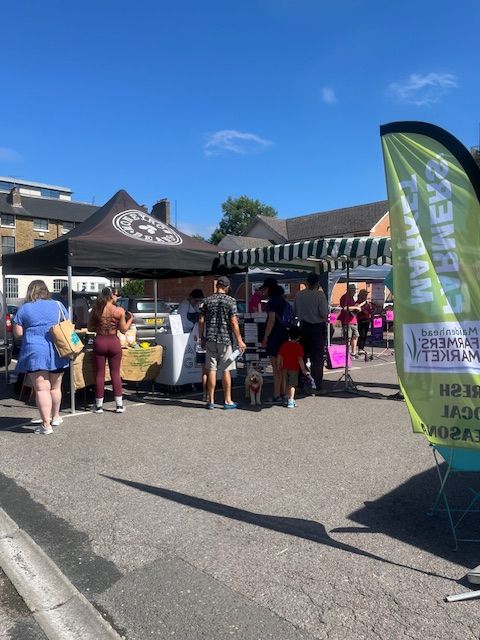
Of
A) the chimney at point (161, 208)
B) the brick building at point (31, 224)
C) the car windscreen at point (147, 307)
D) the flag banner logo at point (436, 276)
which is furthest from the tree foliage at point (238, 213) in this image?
the flag banner logo at point (436, 276)

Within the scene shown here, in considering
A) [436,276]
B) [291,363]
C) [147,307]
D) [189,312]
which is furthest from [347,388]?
[147,307]

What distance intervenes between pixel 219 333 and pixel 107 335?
5.03ft

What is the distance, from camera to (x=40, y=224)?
52.6 m

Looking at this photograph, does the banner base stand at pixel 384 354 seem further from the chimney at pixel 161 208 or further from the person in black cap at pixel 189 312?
the chimney at pixel 161 208

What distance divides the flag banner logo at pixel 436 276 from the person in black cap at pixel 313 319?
513 centimetres

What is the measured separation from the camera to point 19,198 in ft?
170

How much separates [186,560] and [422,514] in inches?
71.4

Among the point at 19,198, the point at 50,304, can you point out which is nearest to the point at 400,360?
the point at 50,304

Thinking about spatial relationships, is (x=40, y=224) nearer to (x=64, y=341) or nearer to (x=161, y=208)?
(x=161, y=208)

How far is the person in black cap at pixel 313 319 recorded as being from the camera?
8.49m

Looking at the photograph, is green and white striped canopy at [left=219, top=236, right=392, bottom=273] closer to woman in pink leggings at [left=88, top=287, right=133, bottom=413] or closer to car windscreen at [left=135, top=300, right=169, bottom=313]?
woman in pink leggings at [left=88, top=287, right=133, bottom=413]

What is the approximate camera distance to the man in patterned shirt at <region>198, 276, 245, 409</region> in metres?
7.28

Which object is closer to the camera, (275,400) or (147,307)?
(275,400)

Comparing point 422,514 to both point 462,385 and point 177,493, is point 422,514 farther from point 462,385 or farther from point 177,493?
point 177,493
